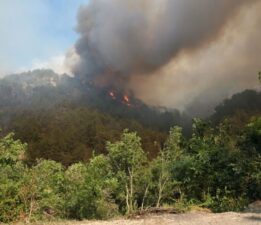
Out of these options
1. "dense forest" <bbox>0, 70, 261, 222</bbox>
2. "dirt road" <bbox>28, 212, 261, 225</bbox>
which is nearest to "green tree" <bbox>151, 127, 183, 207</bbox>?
"dense forest" <bbox>0, 70, 261, 222</bbox>

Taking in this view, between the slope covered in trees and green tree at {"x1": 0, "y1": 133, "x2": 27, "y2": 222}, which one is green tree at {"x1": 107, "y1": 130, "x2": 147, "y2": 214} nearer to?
the slope covered in trees

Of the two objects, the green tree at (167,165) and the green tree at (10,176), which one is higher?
the green tree at (167,165)

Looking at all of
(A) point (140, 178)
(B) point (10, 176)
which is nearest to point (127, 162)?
(A) point (140, 178)

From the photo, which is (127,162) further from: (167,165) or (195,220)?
(195,220)

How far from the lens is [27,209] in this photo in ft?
102

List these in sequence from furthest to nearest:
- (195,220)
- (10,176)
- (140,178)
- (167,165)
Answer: (140,178)
(167,165)
(10,176)
(195,220)

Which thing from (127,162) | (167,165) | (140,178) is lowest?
(140,178)

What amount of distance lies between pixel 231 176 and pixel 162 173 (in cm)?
1275

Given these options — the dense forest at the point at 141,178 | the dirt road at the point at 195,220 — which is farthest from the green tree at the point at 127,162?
the dirt road at the point at 195,220

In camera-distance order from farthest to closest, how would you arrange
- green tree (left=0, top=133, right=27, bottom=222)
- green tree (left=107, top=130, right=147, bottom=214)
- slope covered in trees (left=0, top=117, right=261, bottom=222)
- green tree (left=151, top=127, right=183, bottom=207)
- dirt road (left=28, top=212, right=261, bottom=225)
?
green tree (left=107, top=130, right=147, bottom=214)
green tree (left=151, top=127, right=183, bottom=207)
slope covered in trees (left=0, top=117, right=261, bottom=222)
green tree (left=0, top=133, right=27, bottom=222)
dirt road (left=28, top=212, right=261, bottom=225)

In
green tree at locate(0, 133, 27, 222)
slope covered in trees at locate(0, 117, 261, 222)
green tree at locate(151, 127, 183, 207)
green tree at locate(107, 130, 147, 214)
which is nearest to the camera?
green tree at locate(0, 133, 27, 222)

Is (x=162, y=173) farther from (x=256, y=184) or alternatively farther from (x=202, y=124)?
(x=256, y=184)

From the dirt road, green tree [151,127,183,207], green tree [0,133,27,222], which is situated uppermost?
green tree [151,127,183,207]

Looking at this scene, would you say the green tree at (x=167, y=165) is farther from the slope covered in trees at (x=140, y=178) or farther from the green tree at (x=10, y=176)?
the green tree at (x=10, y=176)
